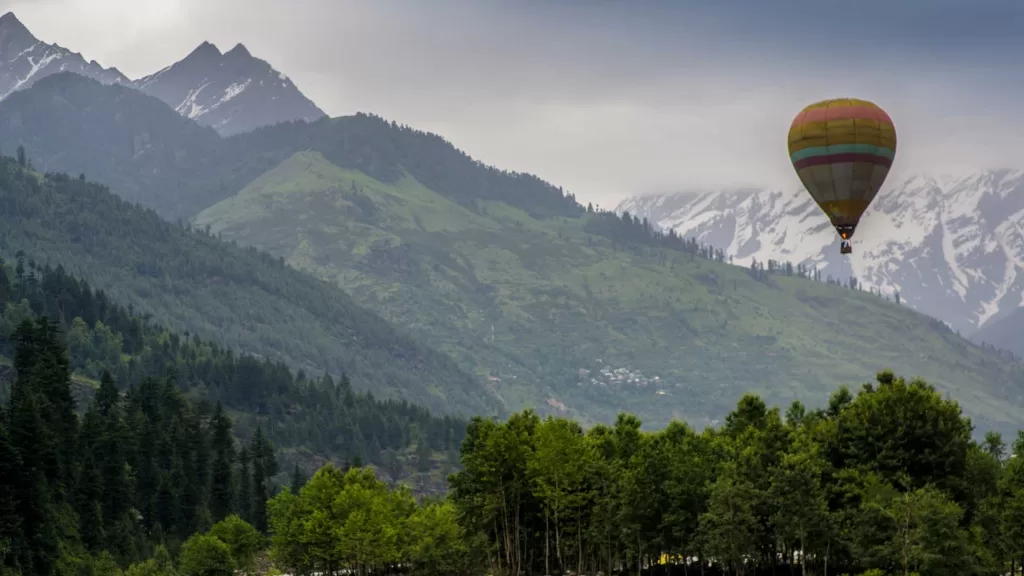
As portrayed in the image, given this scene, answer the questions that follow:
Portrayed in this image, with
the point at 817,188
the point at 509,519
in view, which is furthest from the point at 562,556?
the point at 817,188

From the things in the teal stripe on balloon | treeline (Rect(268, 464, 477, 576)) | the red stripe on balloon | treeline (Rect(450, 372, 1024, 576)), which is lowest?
treeline (Rect(268, 464, 477, 576))

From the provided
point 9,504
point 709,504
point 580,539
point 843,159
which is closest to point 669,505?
point 709,504

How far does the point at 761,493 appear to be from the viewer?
14400 cm

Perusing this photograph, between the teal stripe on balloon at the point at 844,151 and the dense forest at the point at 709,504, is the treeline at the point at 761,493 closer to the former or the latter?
the dense forest at the point at 709,504

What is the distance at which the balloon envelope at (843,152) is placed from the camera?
527 ft

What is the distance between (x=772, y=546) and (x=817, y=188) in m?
41.3

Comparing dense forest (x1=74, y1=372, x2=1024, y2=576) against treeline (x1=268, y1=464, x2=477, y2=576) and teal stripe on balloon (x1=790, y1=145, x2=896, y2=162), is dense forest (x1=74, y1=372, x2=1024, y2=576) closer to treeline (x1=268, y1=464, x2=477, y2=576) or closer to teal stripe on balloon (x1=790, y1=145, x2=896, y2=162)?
treeline (x1=268, y1=464, x2=477, y2=576)

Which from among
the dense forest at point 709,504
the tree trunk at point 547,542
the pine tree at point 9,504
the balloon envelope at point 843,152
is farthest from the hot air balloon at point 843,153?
the pine tree at point 9,504

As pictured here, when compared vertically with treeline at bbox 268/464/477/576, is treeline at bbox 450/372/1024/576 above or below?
above

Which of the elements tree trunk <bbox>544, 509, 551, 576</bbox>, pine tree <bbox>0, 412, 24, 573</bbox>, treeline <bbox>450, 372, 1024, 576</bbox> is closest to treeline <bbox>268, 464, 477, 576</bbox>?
treeline <bbox>450, 372, 1024, 576</bbox>

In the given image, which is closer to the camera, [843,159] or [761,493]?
[761,493]

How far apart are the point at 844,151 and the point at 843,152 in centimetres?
16

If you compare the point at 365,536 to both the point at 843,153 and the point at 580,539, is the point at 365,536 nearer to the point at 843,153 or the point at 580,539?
the point at 580,539

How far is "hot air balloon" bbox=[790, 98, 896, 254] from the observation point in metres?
160
